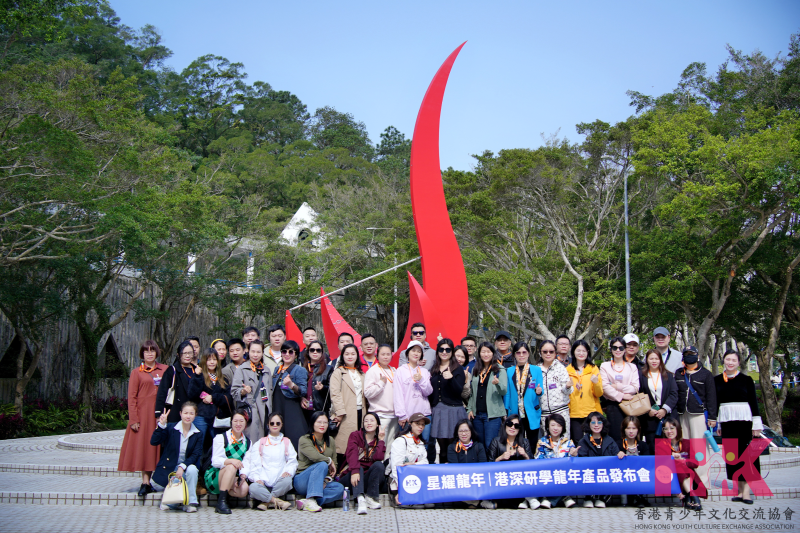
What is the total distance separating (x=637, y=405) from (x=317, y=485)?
250 cm

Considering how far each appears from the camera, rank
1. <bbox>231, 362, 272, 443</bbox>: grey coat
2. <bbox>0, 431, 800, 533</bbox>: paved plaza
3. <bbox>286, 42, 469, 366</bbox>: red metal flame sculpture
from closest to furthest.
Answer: <bbox>0, 431, 800, 533</bbox>: paved plaza < <bbox>231, 362, 272, 443</bbox>: grey coat < <bbox>286, 42, 469, 366</bbox>: red metal flame sculpture

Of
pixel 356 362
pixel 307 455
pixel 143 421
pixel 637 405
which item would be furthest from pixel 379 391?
pixel 637 405

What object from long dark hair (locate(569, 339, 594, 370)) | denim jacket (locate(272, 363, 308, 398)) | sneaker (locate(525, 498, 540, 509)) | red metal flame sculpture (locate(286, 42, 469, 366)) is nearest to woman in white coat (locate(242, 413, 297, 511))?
denim jacket (locate(272, 363, 308, 398))

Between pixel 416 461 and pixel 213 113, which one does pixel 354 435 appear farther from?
pixel 213 113

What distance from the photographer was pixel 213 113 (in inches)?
1435

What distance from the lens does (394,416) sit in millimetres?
5094

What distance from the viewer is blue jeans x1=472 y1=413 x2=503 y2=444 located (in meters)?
4.96

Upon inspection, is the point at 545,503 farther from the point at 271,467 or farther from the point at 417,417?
the point at 271,467

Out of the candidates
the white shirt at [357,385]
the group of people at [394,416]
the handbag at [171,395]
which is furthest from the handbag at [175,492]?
the white shirt at [357,385]

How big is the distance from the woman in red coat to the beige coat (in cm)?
140

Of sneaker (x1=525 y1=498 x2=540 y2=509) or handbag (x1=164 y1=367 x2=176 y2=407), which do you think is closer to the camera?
sneaker (x1=525 y1=498 x2=540 y2=509)

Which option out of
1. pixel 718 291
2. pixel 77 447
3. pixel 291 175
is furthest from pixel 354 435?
pixel 291 175

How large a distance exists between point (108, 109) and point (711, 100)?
1697 cm

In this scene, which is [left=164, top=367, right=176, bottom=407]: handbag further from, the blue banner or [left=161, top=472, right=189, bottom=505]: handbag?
the blue banner
